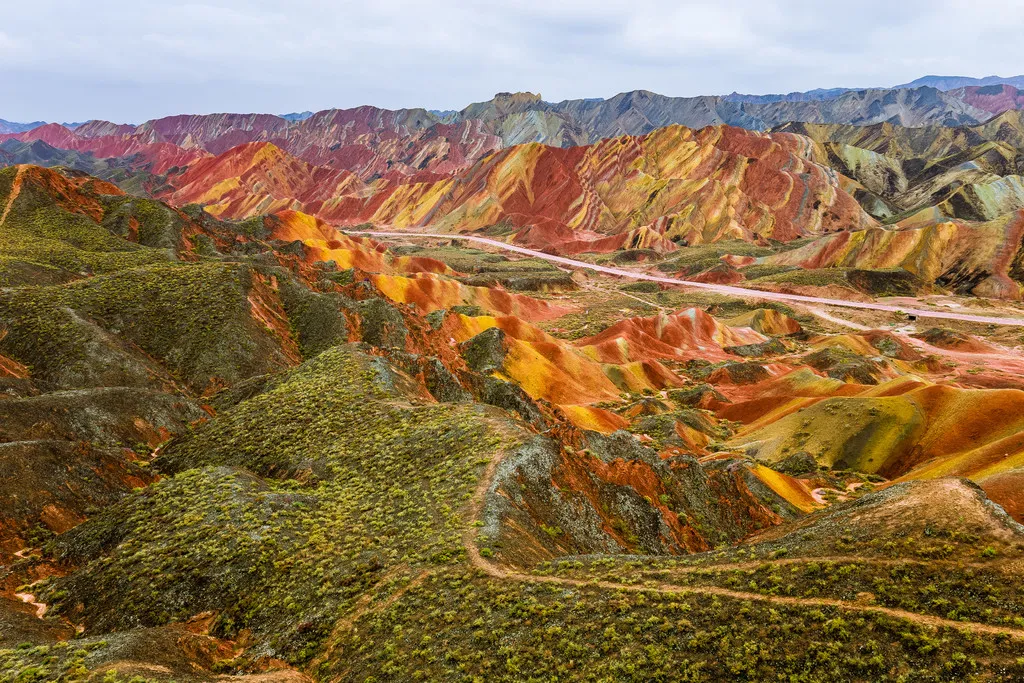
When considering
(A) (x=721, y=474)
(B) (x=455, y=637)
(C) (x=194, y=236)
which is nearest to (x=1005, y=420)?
(A) (x=721, y=474)

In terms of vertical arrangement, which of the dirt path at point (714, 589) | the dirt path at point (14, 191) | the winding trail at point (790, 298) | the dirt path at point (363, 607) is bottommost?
the dirt path at point (363, 607)

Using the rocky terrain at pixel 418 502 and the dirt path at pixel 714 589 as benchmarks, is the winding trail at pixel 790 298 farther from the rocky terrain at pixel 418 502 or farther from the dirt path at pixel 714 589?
the dirt path at pixel 714 589

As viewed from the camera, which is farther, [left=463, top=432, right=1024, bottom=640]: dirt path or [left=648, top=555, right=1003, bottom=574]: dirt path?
[left=648, top=555, right=1003, bottom=574]: dirt path

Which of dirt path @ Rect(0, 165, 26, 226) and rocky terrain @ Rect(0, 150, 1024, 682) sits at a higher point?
dirt path @ Rect(0, 165, 26, 226)

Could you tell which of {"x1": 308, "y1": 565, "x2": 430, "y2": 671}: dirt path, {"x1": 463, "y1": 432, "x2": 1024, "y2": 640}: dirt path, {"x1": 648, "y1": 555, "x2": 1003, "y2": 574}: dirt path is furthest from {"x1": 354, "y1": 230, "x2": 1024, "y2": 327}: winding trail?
{"x1": 308, "y1": 565, "x2": 430, "y2": 671}: dirt path

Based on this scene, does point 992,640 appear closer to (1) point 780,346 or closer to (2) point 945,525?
(2) point 945,525

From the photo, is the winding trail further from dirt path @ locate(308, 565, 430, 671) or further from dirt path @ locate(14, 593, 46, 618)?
dirt path @ locate(14, 593, 46, 618)

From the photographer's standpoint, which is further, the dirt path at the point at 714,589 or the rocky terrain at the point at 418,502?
the rocky terrain at the point at 418,502

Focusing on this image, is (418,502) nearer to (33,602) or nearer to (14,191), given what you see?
(33,602)

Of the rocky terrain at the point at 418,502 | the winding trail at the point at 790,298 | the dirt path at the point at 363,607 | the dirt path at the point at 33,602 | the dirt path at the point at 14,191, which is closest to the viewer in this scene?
the rocky terrain at the point at 418,502

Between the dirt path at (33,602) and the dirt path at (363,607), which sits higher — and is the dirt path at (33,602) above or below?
below

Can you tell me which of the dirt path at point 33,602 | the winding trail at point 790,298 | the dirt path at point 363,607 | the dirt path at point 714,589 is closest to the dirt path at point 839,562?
the dirt path at point 714,589
